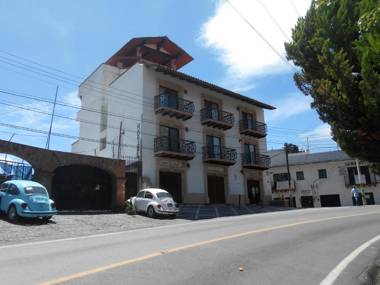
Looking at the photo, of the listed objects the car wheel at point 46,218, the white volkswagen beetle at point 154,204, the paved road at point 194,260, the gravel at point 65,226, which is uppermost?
the white volkswagen beetle at point 154,204

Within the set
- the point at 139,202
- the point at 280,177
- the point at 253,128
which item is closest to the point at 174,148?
the point at 139,202

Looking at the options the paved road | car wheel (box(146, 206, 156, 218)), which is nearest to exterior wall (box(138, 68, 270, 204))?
car wheel (box(146, 206, 156, 218))

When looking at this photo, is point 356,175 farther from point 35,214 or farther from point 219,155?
point 35,214

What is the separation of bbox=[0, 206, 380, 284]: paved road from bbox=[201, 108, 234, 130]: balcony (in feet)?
71.9

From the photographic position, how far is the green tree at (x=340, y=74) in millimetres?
7543

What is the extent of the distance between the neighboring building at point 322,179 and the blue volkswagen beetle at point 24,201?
34119mm

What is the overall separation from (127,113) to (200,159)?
23.6ft

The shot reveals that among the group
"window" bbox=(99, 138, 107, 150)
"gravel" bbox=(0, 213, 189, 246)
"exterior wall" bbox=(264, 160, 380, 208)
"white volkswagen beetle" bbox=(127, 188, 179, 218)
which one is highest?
"window" bbox=(99, 138, 107, 150)

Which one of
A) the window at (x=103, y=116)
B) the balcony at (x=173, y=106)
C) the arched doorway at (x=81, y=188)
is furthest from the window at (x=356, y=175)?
the arched doorway at (x=81, y=188)

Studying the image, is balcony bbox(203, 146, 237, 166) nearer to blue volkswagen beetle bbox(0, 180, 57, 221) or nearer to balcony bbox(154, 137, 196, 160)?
balcony bbox(154, 137, 196, 160)

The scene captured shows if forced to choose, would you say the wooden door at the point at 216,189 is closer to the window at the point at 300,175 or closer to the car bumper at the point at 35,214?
the car bumper at the point at 35,214

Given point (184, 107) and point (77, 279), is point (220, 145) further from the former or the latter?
point (77, 279)

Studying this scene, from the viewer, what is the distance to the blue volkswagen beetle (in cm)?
1616

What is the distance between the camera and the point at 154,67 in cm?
2997
